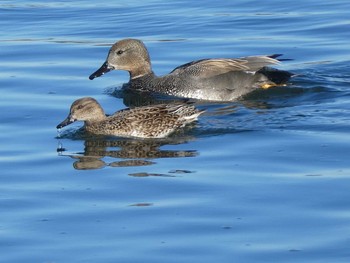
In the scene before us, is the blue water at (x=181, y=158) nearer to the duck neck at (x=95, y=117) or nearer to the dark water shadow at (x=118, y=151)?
the dark water shadow at (x=118, y=151)

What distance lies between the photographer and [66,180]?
1077 cm

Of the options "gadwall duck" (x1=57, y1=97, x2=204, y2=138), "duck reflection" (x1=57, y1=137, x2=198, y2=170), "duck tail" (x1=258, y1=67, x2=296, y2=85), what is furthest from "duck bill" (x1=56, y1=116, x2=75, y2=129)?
"duck tail" (x1=258, y1=67, x2=296, y2=85)

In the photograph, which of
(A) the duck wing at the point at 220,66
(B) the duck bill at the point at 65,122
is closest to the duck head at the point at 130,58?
(A) the duck wing at the point at 220,66

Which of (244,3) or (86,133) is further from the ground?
(244,3)

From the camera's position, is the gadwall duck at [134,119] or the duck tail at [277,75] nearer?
the gadwall duck at [134,119]

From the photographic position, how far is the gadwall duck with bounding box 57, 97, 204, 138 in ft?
41.2

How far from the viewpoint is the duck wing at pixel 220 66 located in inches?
583

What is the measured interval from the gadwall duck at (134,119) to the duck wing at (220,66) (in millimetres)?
1918

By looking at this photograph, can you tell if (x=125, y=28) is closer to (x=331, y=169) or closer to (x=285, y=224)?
(x=331, y=169)

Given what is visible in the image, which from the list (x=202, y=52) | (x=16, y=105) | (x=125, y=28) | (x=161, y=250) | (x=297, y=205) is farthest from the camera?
(x=125, y=28)

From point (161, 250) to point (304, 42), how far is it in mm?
9299

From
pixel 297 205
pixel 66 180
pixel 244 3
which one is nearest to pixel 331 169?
pixel 297 205

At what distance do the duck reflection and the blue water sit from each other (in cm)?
2

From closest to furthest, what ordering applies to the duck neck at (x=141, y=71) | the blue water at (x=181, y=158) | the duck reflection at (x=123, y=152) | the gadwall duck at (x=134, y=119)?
the blue water at (x=181, y=158) → the duck reflection at (x=123, y=152) → the gadwall duck at (x=134, y=119) → the duck neck at (x=141, y=71)
